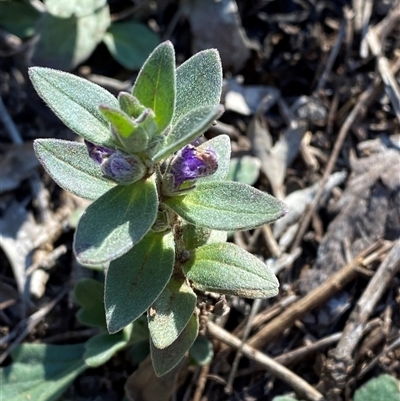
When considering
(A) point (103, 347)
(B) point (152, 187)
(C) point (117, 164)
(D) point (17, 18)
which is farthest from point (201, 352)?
(D) point (17, 18)

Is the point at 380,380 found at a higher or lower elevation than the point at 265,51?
lower

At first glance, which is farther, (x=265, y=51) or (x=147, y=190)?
(x=265, y=51)

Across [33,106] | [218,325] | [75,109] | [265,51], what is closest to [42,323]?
[218,325]

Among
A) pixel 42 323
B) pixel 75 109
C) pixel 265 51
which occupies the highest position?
pixel 75 109

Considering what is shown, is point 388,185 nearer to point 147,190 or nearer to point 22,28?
point 147,190

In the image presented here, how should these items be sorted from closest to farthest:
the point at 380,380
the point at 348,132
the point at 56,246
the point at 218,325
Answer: the point at 380,380
the point at 218,325
the point at 56,246
the point at 348,132

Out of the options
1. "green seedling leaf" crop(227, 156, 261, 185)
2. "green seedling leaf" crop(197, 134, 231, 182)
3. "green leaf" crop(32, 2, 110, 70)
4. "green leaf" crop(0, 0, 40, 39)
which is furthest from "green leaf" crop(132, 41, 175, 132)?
"green leaf" crop(0, 0, 40, 39)

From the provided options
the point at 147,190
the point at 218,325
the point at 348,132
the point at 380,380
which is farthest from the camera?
the point at 348,132

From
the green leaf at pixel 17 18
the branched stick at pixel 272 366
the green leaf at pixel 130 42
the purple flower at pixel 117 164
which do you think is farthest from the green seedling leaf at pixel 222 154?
the green leaf at pixel 17 18
